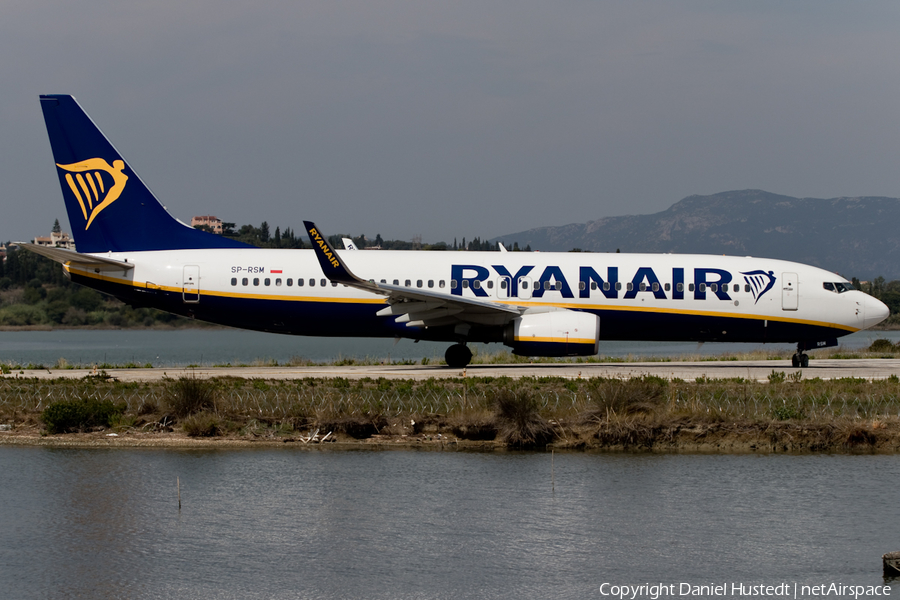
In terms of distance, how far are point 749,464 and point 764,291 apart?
45.2 ft

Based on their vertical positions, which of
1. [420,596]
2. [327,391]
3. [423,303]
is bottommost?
[420,596]

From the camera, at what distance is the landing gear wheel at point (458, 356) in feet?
103

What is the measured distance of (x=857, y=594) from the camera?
11.4 meters

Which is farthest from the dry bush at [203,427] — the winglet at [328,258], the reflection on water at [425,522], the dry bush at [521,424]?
the winglet at [328,258]

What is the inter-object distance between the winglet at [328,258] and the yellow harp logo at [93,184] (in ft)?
28.4

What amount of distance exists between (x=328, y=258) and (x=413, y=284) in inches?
176

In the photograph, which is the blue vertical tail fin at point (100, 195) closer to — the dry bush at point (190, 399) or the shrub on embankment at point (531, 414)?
the shrub on embankment at point (531, 414)

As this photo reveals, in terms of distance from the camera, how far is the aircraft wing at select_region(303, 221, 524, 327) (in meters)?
27.3

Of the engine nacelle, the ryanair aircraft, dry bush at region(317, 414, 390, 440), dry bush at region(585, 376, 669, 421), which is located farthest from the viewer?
the ryanair aircraft

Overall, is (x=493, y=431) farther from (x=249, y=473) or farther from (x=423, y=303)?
(x=423, y=303)

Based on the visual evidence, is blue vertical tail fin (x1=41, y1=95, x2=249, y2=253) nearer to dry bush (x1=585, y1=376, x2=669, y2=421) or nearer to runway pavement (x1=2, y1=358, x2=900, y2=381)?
runway pavement (x1=2, y1=358, x2=900, y2=381)

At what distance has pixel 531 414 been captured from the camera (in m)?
20.3

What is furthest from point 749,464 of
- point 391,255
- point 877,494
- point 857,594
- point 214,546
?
point 391,255

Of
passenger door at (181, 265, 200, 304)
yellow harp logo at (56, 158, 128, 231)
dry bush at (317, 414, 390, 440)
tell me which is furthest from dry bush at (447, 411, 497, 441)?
yellow harp logo at (56, 158, 128, 231)
